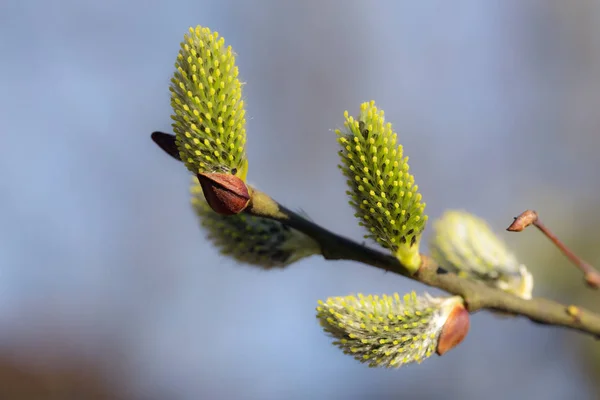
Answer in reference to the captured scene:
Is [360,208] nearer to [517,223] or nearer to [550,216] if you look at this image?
[517,223]

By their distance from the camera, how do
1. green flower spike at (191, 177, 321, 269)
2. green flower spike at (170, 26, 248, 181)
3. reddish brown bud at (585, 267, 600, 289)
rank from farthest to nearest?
reddish brown bud at (585, 267, 600, 289), green flower spike at (191, 177, 321, 269), green flower spike at (170, 26, 248, 181)

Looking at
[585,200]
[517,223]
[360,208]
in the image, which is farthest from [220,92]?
[585,200]

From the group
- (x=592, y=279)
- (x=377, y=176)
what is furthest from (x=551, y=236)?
(x=377, y=176)

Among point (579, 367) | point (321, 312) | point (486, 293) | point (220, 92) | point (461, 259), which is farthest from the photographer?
point (579, 367)

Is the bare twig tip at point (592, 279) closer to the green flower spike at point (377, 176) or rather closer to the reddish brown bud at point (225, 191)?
the green flower spike at point (377, 176)

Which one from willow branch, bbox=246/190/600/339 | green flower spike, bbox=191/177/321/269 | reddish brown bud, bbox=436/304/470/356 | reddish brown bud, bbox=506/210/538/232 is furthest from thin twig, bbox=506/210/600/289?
green flower spike, bbox=191/177/321/269

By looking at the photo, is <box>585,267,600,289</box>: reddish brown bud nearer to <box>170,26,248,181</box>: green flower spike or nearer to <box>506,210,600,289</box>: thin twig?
<box>506,210,600,289</box>: thin twig
